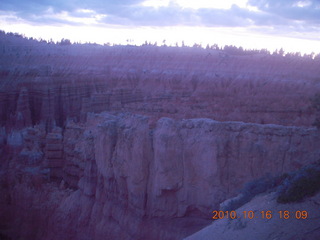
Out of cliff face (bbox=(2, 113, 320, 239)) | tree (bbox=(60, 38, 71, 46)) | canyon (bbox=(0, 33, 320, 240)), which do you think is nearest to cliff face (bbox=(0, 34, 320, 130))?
canyon (bbox=(0, 33, 320, 240))

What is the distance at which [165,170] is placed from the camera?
10.5m

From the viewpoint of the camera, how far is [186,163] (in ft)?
34.1

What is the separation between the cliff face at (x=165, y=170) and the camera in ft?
31.2

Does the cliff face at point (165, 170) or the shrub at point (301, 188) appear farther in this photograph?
the cliff face at point (165, 170)

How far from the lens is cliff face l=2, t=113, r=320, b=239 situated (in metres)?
9.52

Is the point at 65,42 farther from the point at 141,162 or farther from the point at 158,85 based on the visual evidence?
the point at 141,162

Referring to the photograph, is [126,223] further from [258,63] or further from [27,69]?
[27,69]

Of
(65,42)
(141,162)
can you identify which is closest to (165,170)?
(141,162)

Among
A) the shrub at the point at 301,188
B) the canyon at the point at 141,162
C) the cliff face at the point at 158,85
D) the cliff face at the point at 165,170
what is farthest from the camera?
the cliff face at the point at 158,85

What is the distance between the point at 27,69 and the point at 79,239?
2776 centimetres

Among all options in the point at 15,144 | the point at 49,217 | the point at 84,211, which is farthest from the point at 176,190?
the point at 15,144
